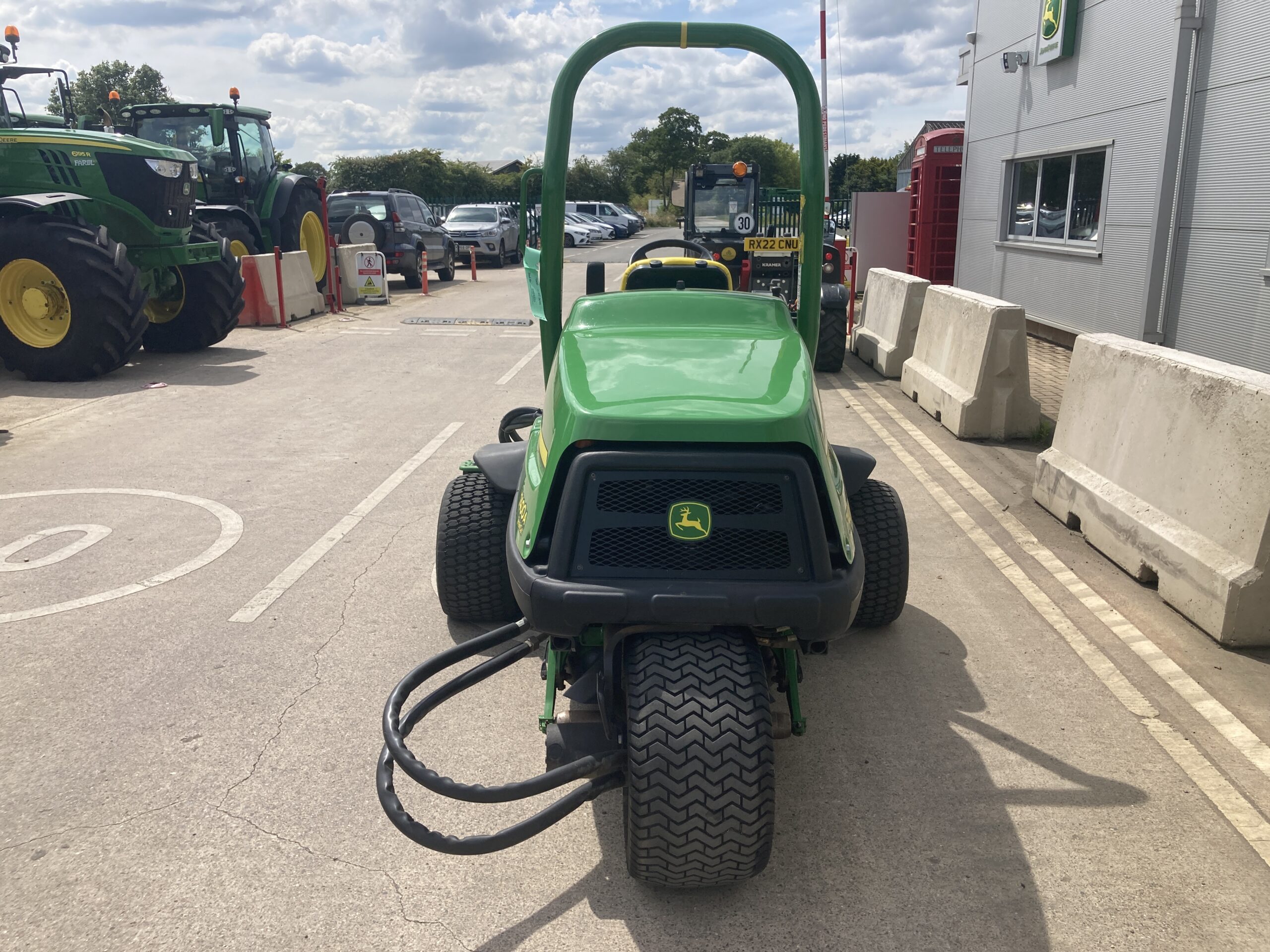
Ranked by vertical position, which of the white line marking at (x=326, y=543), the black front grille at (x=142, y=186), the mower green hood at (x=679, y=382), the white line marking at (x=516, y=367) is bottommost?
the white line marking at (x=326, y=543)

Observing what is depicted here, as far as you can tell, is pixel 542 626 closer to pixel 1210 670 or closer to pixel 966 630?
pixel 966 630

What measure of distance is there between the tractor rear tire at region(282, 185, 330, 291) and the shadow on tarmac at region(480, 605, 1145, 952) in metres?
15.6

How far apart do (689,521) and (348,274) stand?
17087mm

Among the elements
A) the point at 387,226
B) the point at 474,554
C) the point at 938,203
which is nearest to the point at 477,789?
the point at 474,554

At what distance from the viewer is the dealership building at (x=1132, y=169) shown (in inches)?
360

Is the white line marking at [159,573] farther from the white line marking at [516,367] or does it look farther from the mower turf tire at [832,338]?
the mower turf tire at [832,338]

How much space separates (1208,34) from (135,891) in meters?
11.1

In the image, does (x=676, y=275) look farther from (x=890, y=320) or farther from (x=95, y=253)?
(x=95, y=253)

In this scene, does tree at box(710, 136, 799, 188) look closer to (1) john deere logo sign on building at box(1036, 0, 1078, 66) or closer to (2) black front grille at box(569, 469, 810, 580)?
(1) john deere logo sign on building at box(1036, 0, 1078, 66)

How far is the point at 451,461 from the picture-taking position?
306 inches

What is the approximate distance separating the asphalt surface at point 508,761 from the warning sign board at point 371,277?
12.5 meters

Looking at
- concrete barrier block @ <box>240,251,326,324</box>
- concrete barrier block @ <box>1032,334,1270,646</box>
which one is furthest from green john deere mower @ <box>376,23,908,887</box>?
concrete barrier block @ <box>240,251,326,324</box>

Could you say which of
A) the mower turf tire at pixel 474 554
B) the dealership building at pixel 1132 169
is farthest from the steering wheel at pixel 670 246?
the dealership building at pixel 1132 169

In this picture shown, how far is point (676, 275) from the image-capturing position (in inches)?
231
